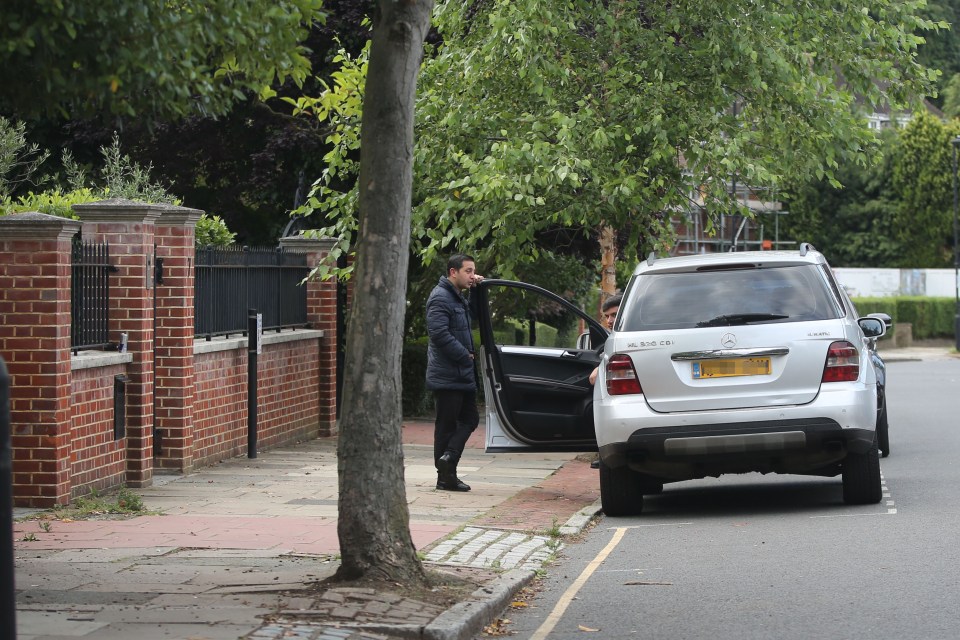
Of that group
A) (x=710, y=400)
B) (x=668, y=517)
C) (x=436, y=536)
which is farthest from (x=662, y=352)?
(x=436, y=536)

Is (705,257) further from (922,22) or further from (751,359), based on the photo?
(922,22)

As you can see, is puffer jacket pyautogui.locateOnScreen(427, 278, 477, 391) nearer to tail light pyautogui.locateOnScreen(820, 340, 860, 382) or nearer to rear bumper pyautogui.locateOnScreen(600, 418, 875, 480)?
rear bumper pyautogui.locateOnScreen(600, 418, 875, 480)

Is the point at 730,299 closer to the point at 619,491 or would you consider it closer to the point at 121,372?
the point at 619,491

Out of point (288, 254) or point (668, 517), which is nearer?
point (668, 517)

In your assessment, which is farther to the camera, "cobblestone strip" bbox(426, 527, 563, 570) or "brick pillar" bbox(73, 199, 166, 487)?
"brick pillar" bbox(73, 199, 166, 487)

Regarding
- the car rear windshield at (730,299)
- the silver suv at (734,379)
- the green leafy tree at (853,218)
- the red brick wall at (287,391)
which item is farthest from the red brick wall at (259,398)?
the green leafy tree at (853,218)

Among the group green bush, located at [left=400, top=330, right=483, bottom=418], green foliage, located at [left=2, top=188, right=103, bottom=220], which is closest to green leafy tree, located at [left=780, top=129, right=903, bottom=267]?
green bush, located at [left=400, top=330, right=483, bottom=418]

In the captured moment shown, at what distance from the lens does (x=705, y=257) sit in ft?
37.7

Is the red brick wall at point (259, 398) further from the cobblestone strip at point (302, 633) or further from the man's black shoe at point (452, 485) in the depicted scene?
the cobblestone strip at point (302, 633)

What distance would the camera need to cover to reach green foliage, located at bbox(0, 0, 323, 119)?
6.38 m

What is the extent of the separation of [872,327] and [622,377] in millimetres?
3272

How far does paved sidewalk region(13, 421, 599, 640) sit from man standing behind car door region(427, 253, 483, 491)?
1.28 ft

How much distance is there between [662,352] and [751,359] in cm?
63

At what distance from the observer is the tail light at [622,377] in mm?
10953
